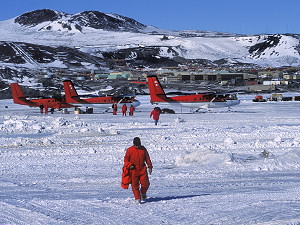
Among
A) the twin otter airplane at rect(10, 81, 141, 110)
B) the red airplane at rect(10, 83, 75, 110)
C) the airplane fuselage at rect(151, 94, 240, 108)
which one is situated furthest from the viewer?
the red airplane at rect(10, 83, 75, 110)

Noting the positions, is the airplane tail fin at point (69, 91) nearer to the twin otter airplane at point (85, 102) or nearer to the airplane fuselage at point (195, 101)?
the twin otter airplane at point (85, 102)

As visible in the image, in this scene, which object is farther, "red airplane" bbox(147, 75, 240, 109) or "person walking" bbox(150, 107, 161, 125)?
"red airplane" bbox(147, 75, 240, 109)

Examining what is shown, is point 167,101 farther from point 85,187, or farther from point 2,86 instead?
point 2,86

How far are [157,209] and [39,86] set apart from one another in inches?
4019

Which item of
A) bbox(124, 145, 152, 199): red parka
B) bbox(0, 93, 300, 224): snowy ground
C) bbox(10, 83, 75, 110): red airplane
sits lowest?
bbox(10, 83, 75, 110): red airplane

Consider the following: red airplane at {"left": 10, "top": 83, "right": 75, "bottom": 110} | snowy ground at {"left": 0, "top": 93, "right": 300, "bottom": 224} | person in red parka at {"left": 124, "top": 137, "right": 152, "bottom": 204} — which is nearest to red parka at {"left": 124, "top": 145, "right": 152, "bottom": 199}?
person in red parka at {"left": 124, "top": 137, "right": 152, "bottom": 204}

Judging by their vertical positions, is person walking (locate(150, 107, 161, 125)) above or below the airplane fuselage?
above

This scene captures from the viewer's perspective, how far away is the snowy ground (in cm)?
905

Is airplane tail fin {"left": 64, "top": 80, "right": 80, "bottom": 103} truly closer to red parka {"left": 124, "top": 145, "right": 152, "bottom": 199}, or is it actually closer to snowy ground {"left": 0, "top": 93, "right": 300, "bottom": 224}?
snowy ground {"left": 0, "top": 93, "right": 300, "bottom": 224}

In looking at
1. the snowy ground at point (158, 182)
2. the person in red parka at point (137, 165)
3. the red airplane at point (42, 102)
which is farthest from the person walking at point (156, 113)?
the red airplane at point (42, 102)

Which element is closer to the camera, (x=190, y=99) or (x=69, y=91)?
(x=190, y=99)

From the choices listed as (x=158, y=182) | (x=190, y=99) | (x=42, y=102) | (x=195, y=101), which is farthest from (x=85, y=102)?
(x=158, y=182)

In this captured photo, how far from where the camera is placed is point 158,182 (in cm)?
1311

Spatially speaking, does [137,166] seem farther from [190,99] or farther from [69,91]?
[69,91]
